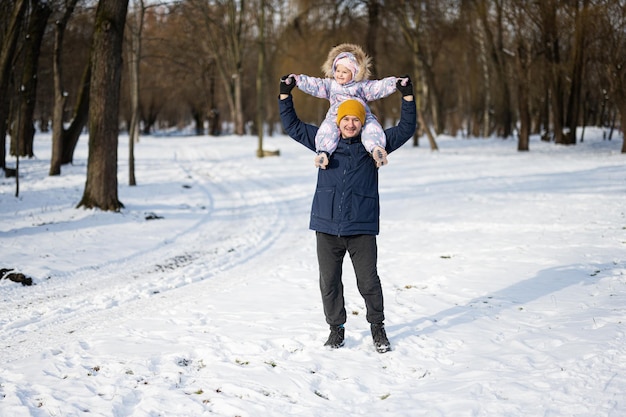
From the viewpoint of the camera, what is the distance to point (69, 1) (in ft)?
56.1

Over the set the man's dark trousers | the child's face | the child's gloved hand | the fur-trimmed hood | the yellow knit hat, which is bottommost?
the man's dark trousers

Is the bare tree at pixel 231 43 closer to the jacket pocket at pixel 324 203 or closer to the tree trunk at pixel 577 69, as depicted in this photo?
the tree trunk at pixel 577 69

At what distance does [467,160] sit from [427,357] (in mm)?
18329

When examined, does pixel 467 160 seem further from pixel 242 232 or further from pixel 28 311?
pixel 28 311

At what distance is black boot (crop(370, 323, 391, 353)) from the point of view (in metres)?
4.64

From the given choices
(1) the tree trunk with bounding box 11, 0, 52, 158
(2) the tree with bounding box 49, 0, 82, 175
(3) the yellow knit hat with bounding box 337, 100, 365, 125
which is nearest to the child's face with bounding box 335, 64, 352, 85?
(3) the yellow knit hat with bounding box 337, 100, 365, 125

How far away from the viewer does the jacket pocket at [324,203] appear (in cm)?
455

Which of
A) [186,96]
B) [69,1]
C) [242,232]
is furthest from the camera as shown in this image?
[186,96]

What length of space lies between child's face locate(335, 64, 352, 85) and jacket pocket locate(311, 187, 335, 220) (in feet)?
2.82

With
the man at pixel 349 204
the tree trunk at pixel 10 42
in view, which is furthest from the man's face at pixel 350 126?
the tree trunk at pixel 10 42

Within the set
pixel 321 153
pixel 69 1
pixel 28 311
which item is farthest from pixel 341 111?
pixel 69 1

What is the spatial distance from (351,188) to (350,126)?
48 centimetres

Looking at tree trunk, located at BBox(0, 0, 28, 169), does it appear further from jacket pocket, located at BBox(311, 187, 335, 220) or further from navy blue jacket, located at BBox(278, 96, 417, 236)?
jacket pocket, located at BBox(311, 187, 335, 220)

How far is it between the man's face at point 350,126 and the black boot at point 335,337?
156 cm
